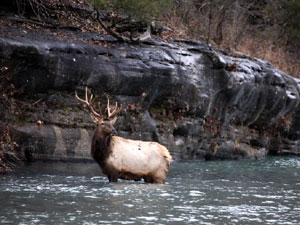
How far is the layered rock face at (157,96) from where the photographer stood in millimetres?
17391

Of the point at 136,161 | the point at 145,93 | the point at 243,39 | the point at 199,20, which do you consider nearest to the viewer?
the point at 136,161

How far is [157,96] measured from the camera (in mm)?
20484

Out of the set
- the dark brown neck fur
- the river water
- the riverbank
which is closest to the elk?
the dark brown neck fur

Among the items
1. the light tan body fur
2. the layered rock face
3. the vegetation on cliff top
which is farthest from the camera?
the vegetation on cliff top

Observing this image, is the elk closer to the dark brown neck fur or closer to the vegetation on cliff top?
the dark brown neck fur

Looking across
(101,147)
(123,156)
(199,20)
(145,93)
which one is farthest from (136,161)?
(199,20)

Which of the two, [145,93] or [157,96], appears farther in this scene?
[157,96]

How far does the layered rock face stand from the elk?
3369mm

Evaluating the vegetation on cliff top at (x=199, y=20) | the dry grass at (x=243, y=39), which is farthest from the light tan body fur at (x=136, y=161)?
the dry grass at (x=243, y=39)

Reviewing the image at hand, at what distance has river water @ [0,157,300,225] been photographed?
33.6ft

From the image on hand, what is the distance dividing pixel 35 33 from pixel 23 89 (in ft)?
6.95

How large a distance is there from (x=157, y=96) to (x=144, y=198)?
28.2 ft

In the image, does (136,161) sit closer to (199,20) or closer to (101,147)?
(101,147)

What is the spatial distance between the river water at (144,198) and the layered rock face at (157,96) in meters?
1.43
